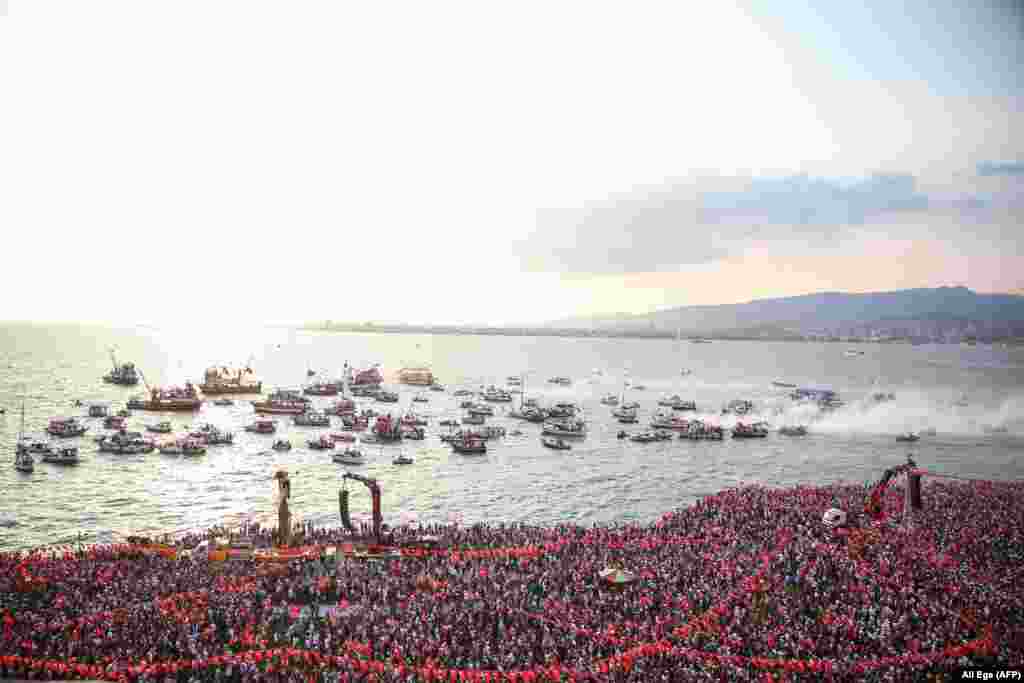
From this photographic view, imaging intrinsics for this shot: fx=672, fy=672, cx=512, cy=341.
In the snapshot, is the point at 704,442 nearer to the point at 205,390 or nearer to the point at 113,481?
the point at 113,481

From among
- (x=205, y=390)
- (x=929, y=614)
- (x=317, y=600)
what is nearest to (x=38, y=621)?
Result: (x=317, y=600)

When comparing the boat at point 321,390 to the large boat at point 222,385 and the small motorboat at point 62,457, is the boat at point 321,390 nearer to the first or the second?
the large boat at point 222,385

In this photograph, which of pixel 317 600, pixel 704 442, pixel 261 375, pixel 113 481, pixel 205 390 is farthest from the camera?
pixel 261 375

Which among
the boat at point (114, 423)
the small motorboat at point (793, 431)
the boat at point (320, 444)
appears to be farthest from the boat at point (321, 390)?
the small motorboat at point (793, 431)

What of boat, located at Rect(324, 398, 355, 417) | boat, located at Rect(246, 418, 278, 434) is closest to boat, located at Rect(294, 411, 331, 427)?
boat, located at Rect(324, 398, 355, 417)

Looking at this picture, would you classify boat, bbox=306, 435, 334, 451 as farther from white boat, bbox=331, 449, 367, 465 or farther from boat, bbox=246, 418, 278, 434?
boat, bbox=246, 418, 278, 434

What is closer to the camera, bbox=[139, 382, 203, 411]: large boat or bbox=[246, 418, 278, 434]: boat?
bbox=[246, 418, 278, 434]: boat

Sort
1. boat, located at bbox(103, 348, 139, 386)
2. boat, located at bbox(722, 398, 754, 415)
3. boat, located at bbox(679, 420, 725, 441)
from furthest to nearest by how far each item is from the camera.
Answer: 1. boat, located at bbox(103, 348, 139, 386)
2. boat, located at bbox(722, 398, 754, 415)
3. boat, located at bbox(679, 420, 725, 441)
